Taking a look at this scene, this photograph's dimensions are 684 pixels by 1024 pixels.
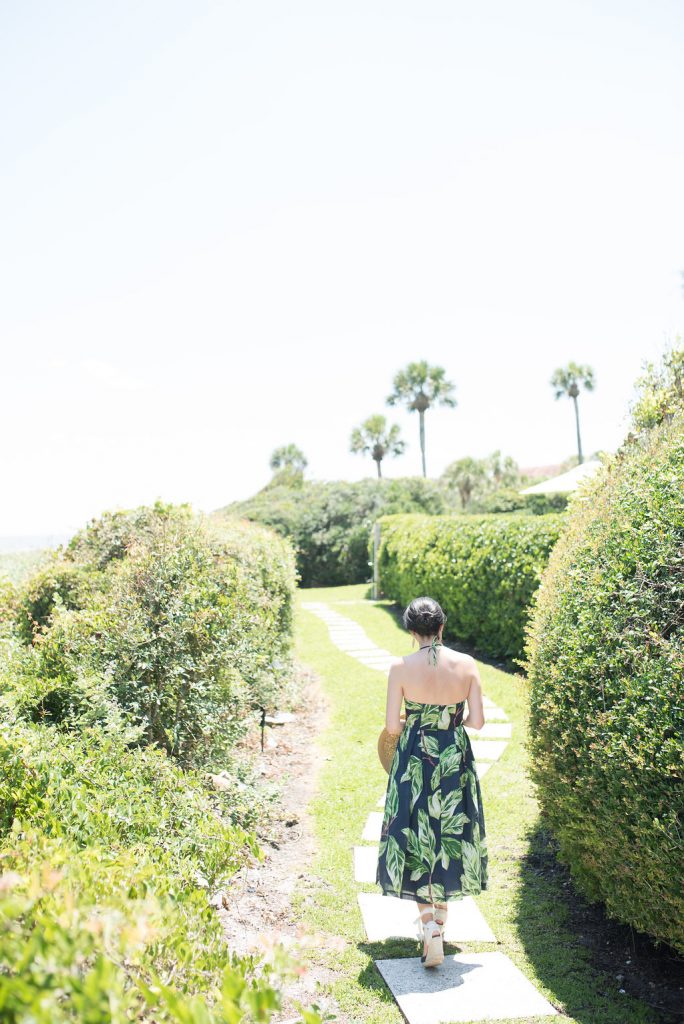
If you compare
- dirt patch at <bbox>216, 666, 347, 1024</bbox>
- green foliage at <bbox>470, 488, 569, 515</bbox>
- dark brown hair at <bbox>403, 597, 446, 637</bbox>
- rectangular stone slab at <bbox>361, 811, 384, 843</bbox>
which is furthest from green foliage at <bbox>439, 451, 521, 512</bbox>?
dark brown hair at <bbox>403, 597, 446, 637</bbox>

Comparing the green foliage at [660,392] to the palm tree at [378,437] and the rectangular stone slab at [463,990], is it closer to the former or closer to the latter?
the rectangular stone slab at [463,990]

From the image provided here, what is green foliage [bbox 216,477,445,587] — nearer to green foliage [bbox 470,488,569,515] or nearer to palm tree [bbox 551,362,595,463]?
green foliage [bbox 470,488,569,515]

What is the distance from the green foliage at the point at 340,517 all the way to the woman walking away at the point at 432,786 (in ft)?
75.1

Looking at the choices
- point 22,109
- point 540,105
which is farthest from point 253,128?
point 540,105

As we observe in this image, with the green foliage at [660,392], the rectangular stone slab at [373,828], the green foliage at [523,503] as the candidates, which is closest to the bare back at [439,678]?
the rectangular stone slab at [373,828]

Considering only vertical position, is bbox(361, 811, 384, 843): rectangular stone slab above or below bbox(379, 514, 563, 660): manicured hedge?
below

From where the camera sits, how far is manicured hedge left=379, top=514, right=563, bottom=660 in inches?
419

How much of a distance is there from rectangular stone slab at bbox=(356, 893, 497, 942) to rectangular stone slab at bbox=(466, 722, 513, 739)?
3.34 metres

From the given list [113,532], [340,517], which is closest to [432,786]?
[113,532]

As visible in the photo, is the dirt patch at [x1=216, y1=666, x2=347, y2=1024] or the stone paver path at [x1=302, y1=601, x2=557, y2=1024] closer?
the stone paver path at [x1=302, y1=601, x2=557, y2=1024]

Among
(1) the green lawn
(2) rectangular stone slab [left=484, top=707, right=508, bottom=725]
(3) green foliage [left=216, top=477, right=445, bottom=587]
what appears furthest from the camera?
(3) green foliage [left=216, top=477, right=445, bottom=587]

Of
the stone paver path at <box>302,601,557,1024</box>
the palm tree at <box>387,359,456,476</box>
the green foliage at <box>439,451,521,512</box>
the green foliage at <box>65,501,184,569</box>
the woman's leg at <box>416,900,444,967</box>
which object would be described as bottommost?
the stone paver path at <box>302,601,557,1024</box>

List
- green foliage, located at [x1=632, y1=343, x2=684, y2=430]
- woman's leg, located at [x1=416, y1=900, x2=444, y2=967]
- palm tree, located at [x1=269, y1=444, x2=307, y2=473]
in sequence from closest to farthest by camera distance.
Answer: woman's leg, located at [x1=416, y1=900, x2=444, y2=967], green foliage, located at [x1=632, y1=343, x2=684, y2=430], palm tree, located at [x1=269, y1=444, x2=307, y2=473]

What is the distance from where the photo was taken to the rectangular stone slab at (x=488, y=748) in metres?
7.12
